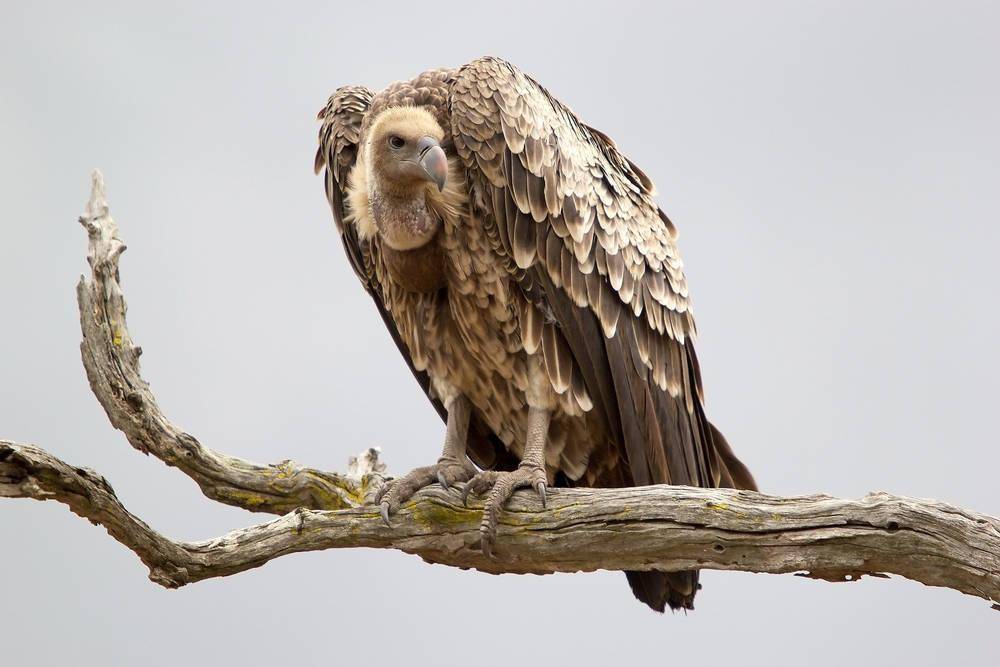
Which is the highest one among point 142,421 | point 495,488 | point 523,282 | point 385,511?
point 523,282

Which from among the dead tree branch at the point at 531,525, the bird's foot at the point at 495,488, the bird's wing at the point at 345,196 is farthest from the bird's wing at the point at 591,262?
the bird's wing at the point at 345,196

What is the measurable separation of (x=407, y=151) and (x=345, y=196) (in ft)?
2.84

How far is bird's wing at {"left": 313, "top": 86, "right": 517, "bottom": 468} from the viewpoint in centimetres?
577

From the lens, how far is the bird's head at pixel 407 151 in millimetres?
5004

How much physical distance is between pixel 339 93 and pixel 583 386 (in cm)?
199

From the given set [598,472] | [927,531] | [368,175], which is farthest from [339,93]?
[927,531]

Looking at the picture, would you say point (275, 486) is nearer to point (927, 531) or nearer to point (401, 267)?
point (401, 267)

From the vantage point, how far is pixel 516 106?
521 cm

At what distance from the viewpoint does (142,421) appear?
543cm

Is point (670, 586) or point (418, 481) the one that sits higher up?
point (418, 481)

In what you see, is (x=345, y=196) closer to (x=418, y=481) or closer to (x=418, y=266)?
(x=418, y=266)

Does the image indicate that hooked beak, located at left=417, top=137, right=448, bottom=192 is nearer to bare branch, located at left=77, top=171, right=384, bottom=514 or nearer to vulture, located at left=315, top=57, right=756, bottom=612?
vulture, located at left=315, top=57, right=756, bottom=612

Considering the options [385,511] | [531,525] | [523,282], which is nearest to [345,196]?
[523,282]

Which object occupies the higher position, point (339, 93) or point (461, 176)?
point (339, 93)
